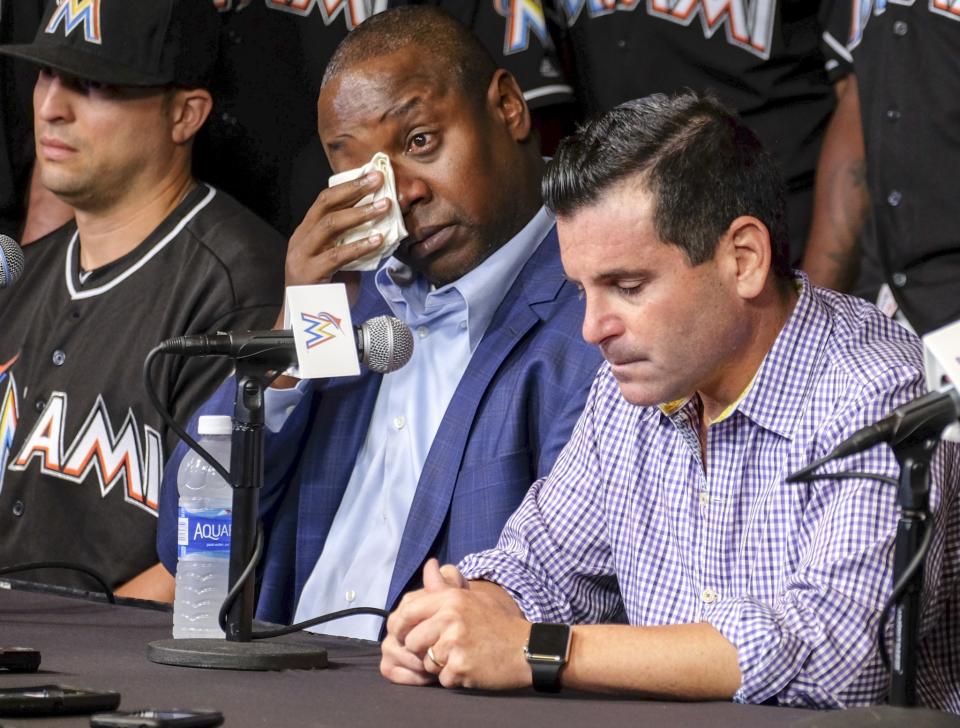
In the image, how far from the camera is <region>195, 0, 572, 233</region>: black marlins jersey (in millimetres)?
3104

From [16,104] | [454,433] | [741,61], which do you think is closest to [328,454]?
[454,433]

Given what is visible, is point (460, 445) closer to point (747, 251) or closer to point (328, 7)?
point (747, 251)

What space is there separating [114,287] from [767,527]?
1750 mm

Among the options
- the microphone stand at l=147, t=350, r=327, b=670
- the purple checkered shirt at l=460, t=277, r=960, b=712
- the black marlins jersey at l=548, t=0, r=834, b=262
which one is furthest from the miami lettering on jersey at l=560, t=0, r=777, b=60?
the microphone stand at l=147, t=350, r=327, b=670

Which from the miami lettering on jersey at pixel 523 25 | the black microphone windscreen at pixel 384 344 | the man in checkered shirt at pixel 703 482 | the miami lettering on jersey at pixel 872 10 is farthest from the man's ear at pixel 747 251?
the miami lettering on jersey at pixel 523 25

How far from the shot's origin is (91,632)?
186 centimetres

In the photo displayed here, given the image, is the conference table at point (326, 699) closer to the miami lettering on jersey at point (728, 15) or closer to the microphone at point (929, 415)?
the microphone at point (929, 415)

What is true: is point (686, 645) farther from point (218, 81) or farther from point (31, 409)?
point (218, 81)

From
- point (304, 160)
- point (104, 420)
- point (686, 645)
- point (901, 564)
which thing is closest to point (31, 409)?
point (104, 420)

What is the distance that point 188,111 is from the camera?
3.05 metres

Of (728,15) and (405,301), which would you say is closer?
(405,301)

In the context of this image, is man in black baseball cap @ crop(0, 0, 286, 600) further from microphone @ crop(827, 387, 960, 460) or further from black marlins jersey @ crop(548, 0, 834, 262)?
Answer: microphone @ crop(827, 387, 960, 460)

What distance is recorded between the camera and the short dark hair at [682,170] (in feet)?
5.43

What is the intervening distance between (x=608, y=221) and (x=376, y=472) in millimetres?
839
